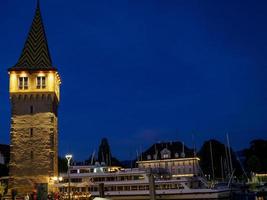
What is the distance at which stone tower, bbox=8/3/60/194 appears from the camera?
48.8 meters

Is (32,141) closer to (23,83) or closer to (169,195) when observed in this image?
(23,83)

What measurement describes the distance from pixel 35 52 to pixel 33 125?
1031 cm

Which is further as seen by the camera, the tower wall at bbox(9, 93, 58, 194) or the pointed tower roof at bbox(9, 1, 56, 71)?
the pointed tower roof at bbox(9, 1, 56, 71)

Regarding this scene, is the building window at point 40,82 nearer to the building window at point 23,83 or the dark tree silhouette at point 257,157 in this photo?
the building window at point 23,83

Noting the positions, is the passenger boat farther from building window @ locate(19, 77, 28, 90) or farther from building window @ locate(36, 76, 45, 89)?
building window @ locate(19, 77, 28, 90)

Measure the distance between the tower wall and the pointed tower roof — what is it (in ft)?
13.6

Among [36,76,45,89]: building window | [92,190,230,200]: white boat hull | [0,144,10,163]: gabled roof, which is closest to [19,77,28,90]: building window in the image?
[36,76,45,89]: building window

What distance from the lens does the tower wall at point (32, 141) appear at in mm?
48812

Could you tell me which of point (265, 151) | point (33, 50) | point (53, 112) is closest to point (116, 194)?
point (53, 112)

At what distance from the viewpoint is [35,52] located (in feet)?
178

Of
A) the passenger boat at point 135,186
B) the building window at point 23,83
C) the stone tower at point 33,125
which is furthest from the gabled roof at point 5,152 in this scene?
the building window at point 23,83

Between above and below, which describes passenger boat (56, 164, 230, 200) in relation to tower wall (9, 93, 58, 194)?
below

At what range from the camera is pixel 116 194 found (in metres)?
51.3

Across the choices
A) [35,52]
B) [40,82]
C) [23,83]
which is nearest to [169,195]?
[40,82]
